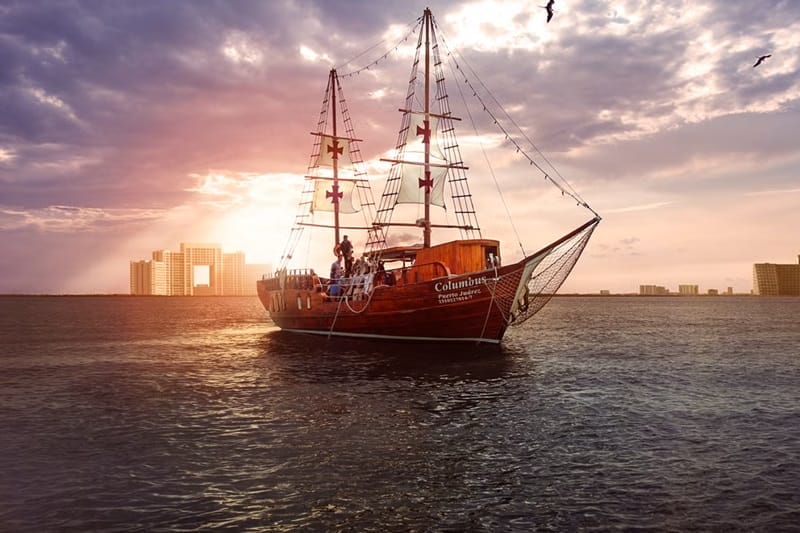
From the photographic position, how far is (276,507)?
29.5 feet

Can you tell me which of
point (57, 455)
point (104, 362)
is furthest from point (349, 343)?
point (57, 455)

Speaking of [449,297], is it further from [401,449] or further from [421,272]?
[401,449]

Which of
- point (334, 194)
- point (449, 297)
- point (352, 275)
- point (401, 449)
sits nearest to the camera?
point (401, 449)

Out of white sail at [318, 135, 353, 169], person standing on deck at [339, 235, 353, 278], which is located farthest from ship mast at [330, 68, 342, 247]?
person standing on deck at [339, 235, 353, 278]

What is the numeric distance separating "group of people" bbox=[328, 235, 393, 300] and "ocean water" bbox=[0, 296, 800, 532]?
829 cm

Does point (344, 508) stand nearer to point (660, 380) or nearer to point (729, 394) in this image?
point (729, 394)

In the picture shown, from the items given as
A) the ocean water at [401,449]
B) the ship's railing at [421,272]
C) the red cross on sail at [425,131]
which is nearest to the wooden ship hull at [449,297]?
the ship's railing at [421,272]

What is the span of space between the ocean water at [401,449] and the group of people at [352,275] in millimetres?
8286

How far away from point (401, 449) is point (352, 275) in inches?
1009

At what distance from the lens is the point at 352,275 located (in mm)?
37438

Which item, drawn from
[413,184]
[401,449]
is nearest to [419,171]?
[413,184]

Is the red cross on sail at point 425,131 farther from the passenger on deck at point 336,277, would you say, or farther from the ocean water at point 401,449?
the ocean water at point 401,449

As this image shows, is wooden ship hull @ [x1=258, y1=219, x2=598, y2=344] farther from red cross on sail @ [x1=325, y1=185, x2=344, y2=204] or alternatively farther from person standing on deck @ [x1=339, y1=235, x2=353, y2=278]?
red cross on sail @ [x1=325, y1=185, x2=344, y2=204]

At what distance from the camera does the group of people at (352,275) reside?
33.8m
